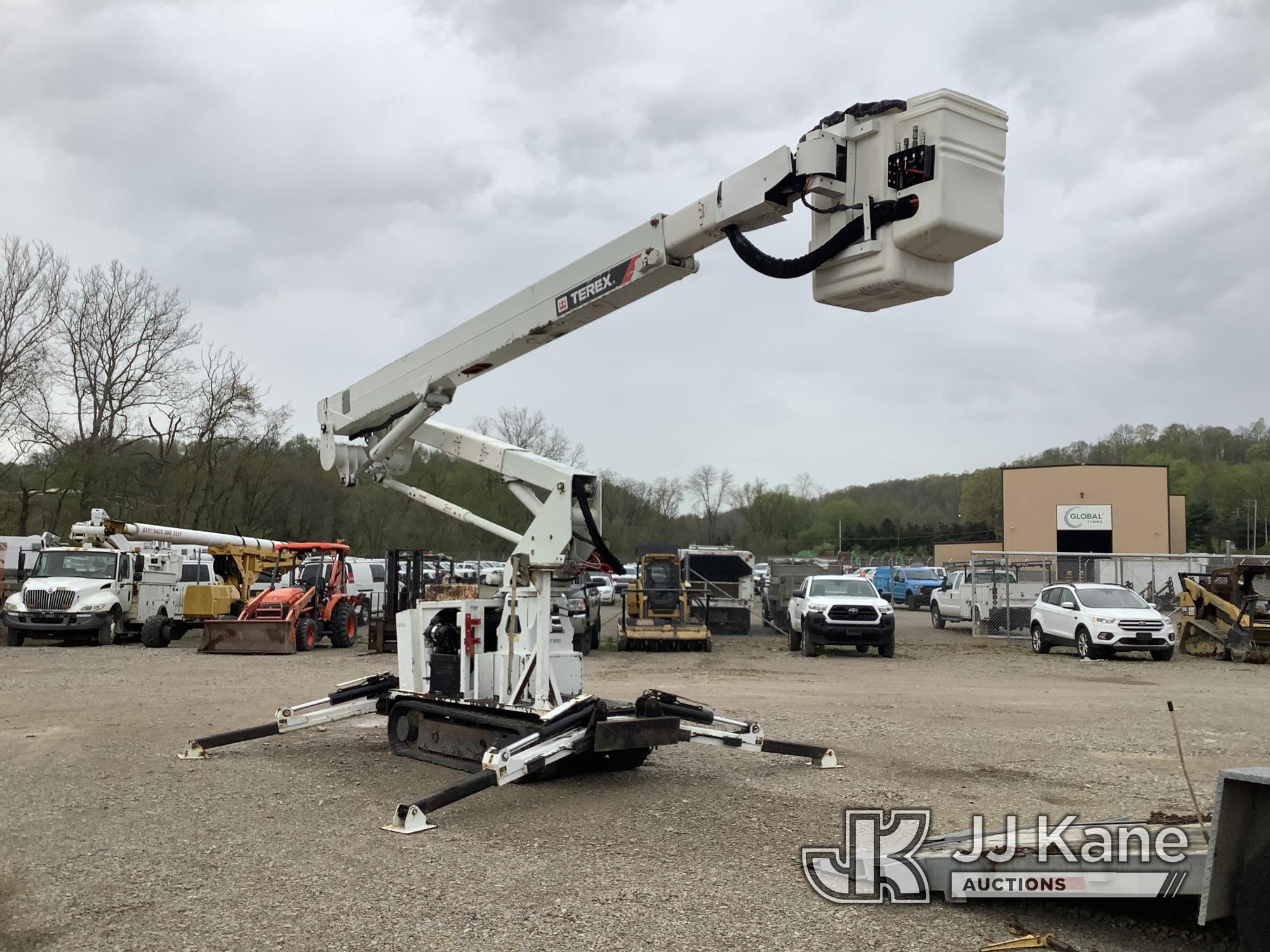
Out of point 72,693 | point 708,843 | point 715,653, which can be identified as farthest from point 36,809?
point 715,653

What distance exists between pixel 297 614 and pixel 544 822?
54.3 feet

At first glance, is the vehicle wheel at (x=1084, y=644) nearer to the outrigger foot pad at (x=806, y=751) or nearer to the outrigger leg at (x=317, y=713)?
the outrigger foot pad at (x=806, y=751)

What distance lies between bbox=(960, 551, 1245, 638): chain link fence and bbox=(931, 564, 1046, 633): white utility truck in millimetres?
16

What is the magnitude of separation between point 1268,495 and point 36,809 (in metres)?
101

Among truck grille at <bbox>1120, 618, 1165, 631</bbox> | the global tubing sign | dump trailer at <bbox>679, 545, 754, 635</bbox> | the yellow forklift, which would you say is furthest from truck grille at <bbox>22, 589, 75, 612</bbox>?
the global tubing sign

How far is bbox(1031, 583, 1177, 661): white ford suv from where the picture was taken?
20.5 m

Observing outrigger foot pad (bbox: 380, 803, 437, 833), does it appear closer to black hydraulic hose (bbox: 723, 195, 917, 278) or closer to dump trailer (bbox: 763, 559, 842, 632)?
black hydraulic hose (bbox: 723, 195, 917, 278)

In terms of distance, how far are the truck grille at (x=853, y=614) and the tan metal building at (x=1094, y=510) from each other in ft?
102

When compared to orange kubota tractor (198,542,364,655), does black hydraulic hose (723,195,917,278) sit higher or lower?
higher

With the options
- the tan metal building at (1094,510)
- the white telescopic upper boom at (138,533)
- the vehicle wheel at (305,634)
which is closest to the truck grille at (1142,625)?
the vehicle wheel at (305,634)

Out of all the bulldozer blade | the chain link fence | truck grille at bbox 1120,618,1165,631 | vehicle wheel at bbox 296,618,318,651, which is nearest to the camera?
truck grille at bbox 1120,618,1165,631

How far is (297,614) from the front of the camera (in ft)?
73.2

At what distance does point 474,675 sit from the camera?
8.98m

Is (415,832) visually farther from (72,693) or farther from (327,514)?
(327,514)
